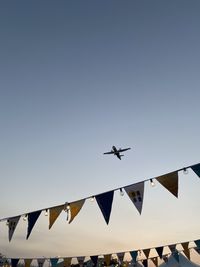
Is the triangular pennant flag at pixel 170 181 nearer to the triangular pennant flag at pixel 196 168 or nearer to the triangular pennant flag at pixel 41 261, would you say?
the triangular pennant flag at pixel 196 168

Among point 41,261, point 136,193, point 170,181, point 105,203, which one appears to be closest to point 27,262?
point 41,261

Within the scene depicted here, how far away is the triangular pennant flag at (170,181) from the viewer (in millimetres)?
9477

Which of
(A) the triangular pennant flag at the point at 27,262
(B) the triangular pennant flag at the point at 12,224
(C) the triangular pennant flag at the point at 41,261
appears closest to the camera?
(B) the triangular pennant flag at the point at 12,224

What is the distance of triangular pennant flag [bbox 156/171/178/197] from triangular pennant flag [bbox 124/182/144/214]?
70cm

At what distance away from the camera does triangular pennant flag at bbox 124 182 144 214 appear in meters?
10.1

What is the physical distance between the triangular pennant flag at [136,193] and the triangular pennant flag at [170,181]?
0.70m

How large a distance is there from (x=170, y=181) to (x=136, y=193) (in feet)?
4.13

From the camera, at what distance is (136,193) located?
400 inches

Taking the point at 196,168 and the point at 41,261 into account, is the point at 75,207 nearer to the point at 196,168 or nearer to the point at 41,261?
the point at 196,168

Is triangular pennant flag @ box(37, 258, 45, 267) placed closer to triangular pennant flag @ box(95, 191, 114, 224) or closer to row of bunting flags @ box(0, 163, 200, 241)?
row of bunting flags @ box(0, 163, 200, 241)

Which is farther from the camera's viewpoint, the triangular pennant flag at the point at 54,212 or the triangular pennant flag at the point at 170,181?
the triangular pennant flag at the point at 54,212

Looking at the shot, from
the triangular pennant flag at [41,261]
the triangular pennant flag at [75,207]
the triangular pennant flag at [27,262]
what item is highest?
the triangular pennant flag at [41,261]

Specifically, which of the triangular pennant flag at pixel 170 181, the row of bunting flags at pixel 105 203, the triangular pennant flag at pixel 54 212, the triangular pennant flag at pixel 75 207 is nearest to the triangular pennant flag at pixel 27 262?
the row of bunting flags at pixel 105 203

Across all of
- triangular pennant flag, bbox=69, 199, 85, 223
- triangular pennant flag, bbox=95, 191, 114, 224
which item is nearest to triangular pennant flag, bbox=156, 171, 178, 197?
triangular pennant flag, bbox=95, 191, 114, 224
